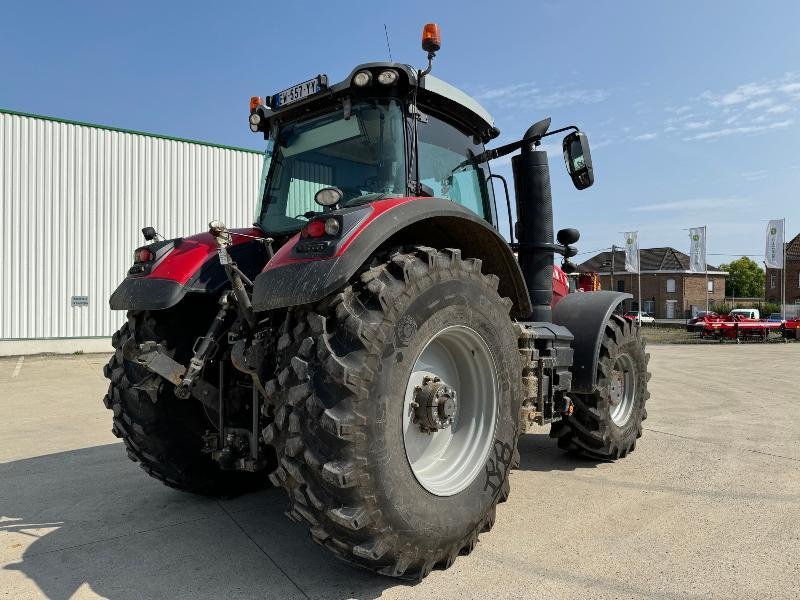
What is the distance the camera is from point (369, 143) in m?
3.31

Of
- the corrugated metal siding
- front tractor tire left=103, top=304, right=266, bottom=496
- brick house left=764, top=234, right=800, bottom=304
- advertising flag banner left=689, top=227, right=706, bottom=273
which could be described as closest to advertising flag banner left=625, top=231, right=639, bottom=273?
advertising flag banner left=689, top=227, right=706, bottom=273

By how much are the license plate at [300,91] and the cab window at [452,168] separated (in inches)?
25.1

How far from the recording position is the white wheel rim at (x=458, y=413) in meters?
2.82

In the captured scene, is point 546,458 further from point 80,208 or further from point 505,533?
point 80,208

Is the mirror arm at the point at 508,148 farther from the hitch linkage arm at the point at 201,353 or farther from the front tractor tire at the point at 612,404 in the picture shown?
the hitch linkage arm at the point at 201,353

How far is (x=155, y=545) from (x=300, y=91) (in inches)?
107

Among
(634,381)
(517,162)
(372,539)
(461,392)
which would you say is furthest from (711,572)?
(517,162)

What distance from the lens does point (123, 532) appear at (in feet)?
10.8

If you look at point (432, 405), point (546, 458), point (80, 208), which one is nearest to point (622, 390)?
point (546, 458)

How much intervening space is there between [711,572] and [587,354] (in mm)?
1772

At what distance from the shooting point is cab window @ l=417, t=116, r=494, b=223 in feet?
11.3

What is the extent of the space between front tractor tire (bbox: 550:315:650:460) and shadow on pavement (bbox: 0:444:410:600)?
2.26 meters

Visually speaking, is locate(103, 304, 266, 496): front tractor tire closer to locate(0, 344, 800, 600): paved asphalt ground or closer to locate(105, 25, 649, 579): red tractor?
locate(105, 25, 649, 579): red tractor

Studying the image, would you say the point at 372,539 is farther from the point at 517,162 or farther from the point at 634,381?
the point at 634,381
